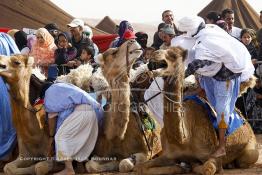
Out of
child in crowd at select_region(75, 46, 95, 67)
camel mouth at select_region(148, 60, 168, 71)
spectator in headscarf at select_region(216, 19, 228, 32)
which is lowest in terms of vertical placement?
camel mouth at select_region(148, 60, 168, 71)

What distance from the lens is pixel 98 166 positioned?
8.22m

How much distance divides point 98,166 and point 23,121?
4.04ft

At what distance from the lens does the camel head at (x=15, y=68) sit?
329 inches

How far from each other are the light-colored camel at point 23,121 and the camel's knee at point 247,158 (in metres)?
2.48

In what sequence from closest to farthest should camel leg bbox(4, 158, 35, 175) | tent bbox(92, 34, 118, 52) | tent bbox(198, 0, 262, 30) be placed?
camel leg bbox(4, 158, 35, 175), tent bbox(92, 34, 118, 52), tent bbox(198, 0, 262, 30)

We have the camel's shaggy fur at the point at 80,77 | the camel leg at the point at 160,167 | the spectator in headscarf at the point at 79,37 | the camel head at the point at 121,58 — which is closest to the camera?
the camel leg at the point at 160,167

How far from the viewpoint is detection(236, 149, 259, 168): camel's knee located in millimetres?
8180

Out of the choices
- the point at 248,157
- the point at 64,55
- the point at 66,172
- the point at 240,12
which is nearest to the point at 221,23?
the point at 64,55

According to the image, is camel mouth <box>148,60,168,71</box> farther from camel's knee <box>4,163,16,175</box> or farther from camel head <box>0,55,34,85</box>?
camel's knee <box>4,163,16,175</box>

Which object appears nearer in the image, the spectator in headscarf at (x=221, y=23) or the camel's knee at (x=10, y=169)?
the camel's knee at (x=10, y=169)

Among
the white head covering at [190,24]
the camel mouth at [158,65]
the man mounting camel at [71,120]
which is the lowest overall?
the man mounting camel at [71,120]

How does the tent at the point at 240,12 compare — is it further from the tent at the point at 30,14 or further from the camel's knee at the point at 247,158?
the camel's knee at the point at 247,158

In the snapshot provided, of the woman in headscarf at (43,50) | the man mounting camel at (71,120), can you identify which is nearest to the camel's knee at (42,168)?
the man mounting camel at (71,120)

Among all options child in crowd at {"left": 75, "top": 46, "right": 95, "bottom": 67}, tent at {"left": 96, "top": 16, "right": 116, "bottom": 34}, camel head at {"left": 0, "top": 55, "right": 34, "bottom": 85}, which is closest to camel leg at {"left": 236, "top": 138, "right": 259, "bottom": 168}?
child in crowd at {"left": 75, "top": 46, "right": 95, "bottom": 67}
